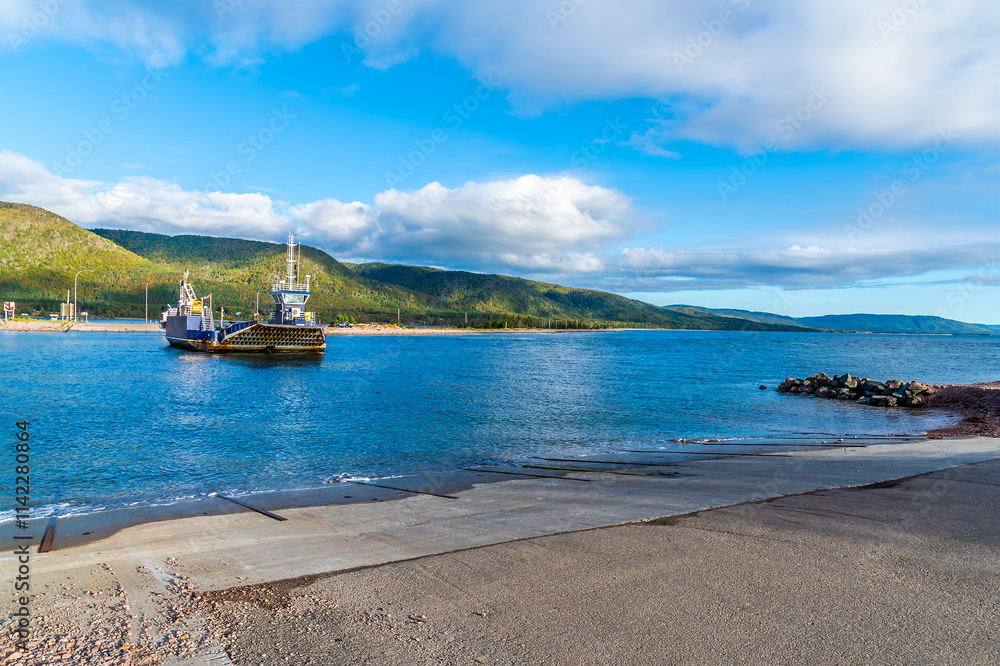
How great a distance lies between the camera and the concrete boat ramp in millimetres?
7266

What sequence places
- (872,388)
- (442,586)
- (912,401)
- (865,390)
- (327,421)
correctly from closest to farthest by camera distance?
1. (442,586)
2. (327,421)
3. (912,401)
4. (872,388)
5. (865,390)

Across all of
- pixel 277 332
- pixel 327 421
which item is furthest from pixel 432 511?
pixel 277 332

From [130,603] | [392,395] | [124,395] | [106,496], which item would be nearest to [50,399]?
[124,395]

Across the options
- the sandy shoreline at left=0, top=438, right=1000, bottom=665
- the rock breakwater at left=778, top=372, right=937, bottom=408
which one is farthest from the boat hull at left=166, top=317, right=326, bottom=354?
the sandy shoreline at left=0, top=438, right=1000, bottom=665

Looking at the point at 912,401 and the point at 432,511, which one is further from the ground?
the point at 432,511

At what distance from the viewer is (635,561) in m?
6.79

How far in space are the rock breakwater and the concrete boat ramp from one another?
740 inches

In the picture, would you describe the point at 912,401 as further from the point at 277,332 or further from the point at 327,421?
the point at 277,332

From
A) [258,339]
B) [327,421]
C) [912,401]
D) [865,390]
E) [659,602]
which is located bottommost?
[327,421]

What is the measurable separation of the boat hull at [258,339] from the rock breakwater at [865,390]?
208 ft

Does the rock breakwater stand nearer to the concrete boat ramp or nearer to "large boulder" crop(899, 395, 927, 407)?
"large boulder" crop(899, 395, 927, 407)

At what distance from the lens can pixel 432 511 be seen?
10.0 meters

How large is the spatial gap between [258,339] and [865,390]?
7527 centimetres

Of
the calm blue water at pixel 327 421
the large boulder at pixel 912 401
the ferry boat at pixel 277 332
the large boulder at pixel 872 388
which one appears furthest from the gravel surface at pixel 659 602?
the ferry boat at pixel 277 332
